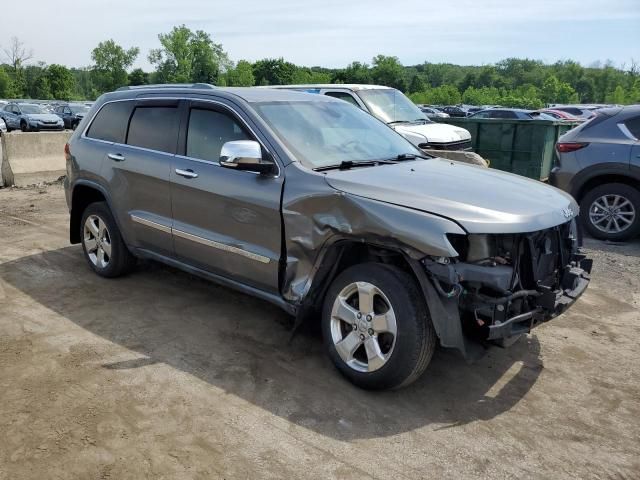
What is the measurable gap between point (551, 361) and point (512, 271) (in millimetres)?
1234

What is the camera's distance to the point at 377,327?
3494 mm

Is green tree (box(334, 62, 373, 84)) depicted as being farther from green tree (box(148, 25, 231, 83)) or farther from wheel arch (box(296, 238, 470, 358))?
wheel arch (box(296, 238, 470, 358))

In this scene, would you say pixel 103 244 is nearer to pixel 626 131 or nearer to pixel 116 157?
pixel 116 157

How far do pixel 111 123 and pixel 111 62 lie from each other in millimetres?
104697

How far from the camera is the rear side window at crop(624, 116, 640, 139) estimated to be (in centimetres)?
745

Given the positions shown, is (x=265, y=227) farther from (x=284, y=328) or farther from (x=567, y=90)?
(x=567, y=90)

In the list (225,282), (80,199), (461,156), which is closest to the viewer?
(225,282)

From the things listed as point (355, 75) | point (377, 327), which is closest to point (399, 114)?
point (377, 327)

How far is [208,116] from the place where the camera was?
4.60 meters

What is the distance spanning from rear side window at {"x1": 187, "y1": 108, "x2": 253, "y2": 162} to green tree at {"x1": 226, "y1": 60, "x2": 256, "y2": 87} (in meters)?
85.6

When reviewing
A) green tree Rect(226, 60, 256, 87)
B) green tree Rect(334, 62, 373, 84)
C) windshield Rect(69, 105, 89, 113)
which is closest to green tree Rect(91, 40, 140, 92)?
green tree Rect(226, 60, 256, 87)

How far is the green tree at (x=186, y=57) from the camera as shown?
99.3 m

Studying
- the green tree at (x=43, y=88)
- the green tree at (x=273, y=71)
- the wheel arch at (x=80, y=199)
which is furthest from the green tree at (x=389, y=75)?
the wheel arch at (x=80, y=199)

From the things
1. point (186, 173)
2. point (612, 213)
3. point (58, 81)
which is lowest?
point (612, 213)
